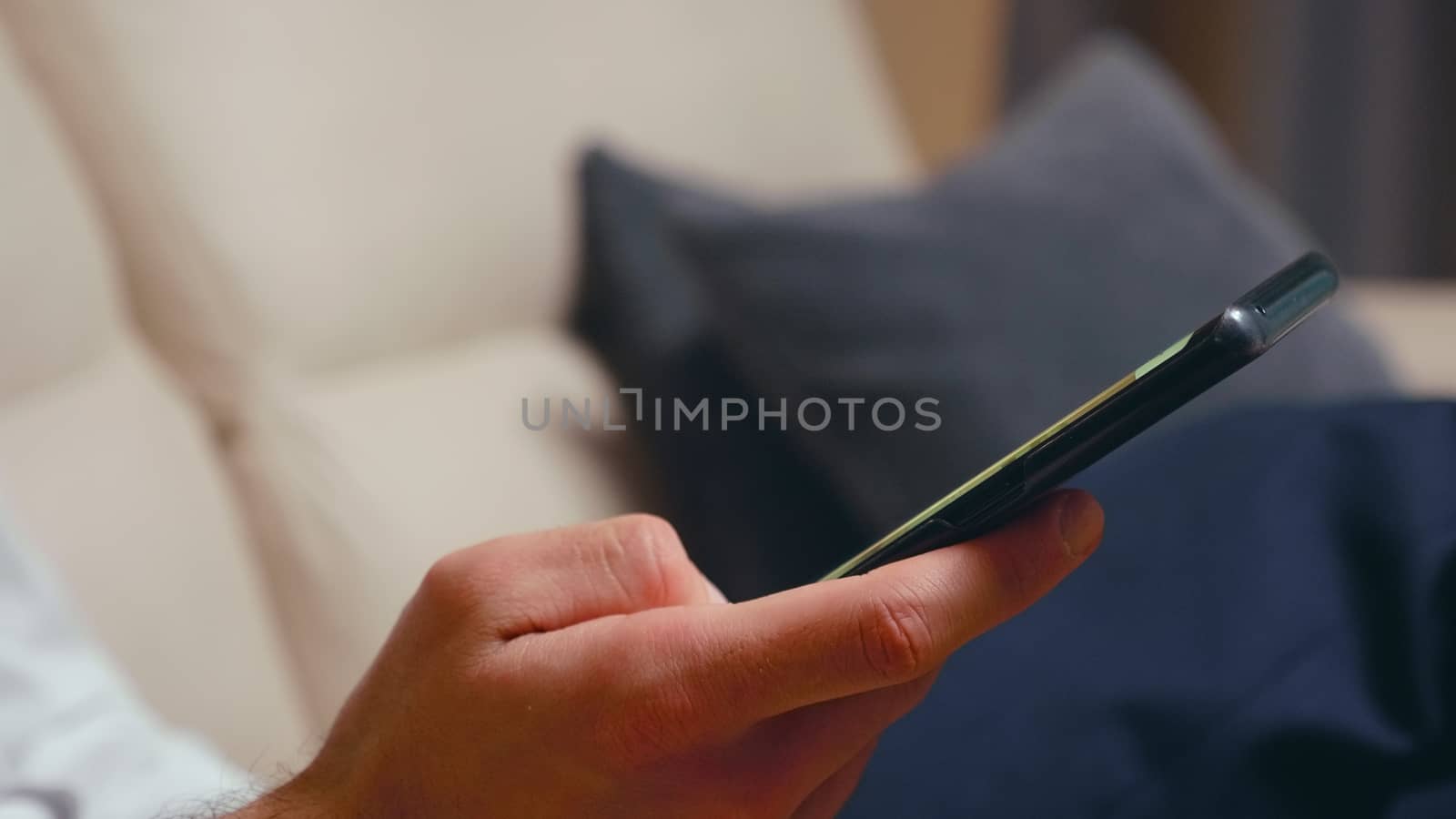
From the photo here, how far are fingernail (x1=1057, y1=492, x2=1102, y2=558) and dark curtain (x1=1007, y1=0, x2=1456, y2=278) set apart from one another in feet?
5.53

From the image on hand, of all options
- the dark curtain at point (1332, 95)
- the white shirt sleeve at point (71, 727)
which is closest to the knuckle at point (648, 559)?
the white shirt sleeve at point (71, 727)

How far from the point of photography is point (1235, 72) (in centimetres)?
186

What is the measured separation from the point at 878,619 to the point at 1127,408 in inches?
3.2

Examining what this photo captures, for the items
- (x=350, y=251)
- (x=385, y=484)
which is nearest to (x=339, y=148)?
(x=350, y=251)

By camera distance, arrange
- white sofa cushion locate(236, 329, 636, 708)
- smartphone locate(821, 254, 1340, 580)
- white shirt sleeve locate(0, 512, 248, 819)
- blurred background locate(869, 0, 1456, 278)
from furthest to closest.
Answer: blurred background locate(869, 0, 1456, 278), white sofa cushion locate(236, 329, 636, 708), white shirt sleeve locate(0, 512, 248, 819), smartphone locate(821, 254, 1340, 580)

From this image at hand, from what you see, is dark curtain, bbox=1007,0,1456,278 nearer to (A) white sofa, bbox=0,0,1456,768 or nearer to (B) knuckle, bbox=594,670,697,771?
(A) white sofa, bbox=0,0,1456,768

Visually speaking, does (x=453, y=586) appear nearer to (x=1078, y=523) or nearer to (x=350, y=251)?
(x=1078, y=523)

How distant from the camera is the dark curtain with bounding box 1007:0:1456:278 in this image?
1756 mm

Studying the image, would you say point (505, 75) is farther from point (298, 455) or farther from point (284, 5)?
point (298, 455)

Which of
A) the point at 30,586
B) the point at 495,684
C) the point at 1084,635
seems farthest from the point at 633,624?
the point at 30,586

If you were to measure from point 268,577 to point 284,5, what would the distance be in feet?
1.08

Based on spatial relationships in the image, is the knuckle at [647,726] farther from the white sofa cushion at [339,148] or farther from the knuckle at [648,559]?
the white sofa cushion at [339,148]

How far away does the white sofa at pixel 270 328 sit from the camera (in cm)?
61

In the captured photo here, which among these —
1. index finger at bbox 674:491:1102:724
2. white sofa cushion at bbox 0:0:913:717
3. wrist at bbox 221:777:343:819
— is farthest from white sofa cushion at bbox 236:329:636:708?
index finger at bbox 674:491:1102:724
